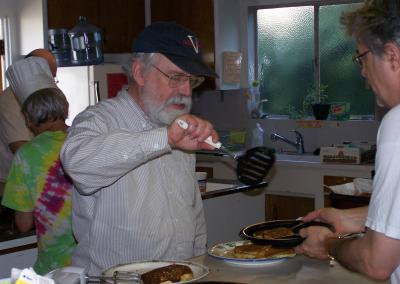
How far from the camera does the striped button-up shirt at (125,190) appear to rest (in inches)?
74.2

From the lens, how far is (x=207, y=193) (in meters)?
3.44

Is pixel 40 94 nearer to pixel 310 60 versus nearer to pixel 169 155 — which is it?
pixel 169 155

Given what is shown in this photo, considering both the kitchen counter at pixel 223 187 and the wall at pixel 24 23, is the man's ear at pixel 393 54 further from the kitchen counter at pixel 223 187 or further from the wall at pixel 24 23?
the wall at pixel 24 23

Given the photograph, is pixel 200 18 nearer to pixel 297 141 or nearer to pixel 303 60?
pixel 303 60

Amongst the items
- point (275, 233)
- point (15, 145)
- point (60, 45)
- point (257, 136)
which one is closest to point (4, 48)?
point (60, 45)

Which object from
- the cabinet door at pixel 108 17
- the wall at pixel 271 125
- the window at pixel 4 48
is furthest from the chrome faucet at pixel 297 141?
the window at pixel 4 48

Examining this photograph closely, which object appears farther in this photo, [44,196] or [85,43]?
[85,43]

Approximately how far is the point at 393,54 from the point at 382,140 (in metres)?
0.19

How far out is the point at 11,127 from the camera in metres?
4.01

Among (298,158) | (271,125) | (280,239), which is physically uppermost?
(271,125)

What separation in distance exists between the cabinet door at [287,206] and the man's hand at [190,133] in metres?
3.01

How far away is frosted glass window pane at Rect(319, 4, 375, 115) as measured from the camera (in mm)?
5191

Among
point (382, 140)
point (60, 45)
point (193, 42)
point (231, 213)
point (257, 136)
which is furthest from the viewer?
point (257, 136)

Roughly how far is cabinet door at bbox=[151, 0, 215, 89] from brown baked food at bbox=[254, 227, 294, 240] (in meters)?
3.40
